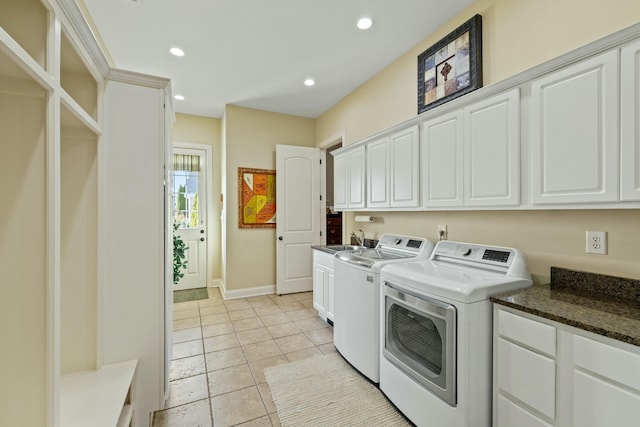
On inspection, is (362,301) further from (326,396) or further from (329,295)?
(329,295)

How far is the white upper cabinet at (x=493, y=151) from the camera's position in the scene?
1.63m

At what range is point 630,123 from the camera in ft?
3.94

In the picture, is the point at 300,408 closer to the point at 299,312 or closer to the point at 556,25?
the point at 299,312

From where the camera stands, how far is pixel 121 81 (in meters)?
1.67

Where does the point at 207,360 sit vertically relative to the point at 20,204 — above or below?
below

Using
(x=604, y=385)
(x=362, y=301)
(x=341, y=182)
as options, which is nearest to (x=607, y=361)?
(x=604, y=385)

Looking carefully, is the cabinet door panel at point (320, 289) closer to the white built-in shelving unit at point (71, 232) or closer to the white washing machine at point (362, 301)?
the white washing machine at point (362, 301)

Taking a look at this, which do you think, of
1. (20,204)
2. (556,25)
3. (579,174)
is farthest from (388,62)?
(20,204)

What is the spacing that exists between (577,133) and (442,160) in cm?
A: 83

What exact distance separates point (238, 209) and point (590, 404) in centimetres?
404

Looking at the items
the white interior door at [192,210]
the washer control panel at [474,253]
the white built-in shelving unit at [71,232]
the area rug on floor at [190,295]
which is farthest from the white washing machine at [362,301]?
the white interior door at [192,210]

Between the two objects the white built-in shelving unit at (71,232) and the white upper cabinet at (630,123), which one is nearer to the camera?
the white built-in shelving unit at (71,232)

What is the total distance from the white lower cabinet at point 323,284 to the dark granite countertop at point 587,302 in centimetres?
186

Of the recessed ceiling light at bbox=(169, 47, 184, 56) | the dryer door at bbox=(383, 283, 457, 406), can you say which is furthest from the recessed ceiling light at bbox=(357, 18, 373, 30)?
the dryer door at bbox=(383, 283, 457, 406)
